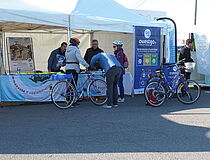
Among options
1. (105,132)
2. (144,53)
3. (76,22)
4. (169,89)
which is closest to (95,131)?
(105,132)

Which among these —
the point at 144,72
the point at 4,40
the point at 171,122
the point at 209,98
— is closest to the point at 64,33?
the point at 4,40

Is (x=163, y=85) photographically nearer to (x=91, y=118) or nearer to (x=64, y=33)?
(x=91, y=118)

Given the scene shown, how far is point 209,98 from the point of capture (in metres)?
10.8

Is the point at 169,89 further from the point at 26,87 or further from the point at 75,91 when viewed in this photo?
A: the point at 26,87

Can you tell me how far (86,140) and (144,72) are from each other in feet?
19.6

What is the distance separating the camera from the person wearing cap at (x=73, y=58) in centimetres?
874

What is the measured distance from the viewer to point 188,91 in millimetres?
9297

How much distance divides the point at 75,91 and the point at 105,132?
2.86m

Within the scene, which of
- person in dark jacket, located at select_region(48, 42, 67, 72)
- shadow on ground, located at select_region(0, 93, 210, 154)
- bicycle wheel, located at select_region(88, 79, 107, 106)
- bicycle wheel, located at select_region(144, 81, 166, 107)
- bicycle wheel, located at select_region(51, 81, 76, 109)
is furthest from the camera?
person in dark jacket, located at select_region(48, 42, 67, 72)

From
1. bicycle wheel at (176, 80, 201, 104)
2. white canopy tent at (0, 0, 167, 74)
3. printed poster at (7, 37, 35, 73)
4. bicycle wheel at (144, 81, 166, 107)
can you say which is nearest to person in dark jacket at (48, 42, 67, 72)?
white canopy tent at (0, 0, 167, 74)

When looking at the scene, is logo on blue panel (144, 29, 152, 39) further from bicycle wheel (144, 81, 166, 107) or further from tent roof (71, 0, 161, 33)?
bicycle wheel (144, 81, 166, 107)

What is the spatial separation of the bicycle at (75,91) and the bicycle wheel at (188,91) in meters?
2.19

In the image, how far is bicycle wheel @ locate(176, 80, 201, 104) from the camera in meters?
9.24

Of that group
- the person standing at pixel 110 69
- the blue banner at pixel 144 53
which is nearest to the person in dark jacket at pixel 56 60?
the person standing at pixel 110 69
